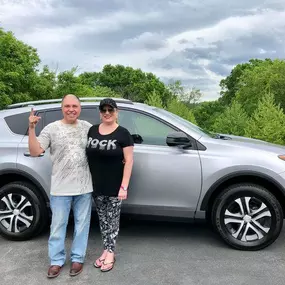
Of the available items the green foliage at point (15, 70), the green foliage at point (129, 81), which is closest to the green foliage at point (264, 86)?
the green foliage at point (129, 81)

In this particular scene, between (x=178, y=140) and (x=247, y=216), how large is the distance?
43.7 inches

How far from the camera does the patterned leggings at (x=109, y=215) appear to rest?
3.52 m

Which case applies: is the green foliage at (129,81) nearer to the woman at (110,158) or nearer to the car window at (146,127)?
the car window at (146,127)

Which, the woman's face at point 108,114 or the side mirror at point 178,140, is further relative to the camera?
the side mirror at point 178,140

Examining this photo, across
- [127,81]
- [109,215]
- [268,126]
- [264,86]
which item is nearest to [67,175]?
[109,215]

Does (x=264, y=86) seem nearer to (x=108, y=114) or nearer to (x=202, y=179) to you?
(x=202, y=179)

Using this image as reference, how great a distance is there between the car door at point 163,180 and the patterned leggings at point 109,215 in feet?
1.79

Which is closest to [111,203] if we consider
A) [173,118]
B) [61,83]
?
[173,118]

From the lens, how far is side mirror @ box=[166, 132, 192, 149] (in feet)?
13.1

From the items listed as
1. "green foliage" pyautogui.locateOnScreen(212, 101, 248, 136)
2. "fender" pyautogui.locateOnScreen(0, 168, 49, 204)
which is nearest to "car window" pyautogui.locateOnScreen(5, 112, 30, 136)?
"fender" pyautogui.locateOnScreen(0, 168, 49, 204)

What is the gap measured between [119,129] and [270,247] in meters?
2.26

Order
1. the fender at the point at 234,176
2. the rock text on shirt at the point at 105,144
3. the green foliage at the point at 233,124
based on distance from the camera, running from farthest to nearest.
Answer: the green foliage at the point at 233,124
the fender at the point at 234,176
the rock text on shirt at the point at 105,144

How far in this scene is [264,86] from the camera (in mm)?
40094

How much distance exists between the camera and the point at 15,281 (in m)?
3.42
